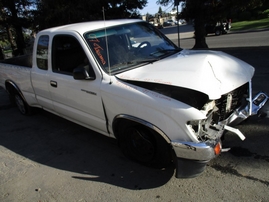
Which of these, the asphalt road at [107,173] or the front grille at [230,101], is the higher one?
the front grille at [230,101]

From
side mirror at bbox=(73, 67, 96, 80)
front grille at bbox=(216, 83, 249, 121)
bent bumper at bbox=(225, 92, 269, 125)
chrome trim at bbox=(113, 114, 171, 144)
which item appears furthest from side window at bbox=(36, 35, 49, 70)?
bent bumper at bbox=(225, 92, 269, 125)

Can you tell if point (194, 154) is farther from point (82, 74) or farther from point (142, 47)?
point (142, 47)

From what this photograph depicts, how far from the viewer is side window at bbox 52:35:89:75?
4016mm

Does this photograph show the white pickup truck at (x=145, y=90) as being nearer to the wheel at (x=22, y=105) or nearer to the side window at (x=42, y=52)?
the side window at (x=42, y=52)

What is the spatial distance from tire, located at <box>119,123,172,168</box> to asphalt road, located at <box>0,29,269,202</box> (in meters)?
0.16

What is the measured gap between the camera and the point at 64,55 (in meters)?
4.24

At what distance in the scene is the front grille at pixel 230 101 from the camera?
3.21m

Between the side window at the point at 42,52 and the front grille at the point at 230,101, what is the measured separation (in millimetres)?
2953

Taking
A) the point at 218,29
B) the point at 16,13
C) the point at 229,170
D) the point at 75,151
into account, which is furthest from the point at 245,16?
the point at 75,151

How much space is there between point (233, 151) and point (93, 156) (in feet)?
6.76

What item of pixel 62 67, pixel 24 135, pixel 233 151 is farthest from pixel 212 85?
pixel 24 135

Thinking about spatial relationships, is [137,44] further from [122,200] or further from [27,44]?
[27,44]

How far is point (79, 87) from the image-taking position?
3715 mm

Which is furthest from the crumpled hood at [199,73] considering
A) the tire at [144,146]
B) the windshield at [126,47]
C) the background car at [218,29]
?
the background car at [218,29]
